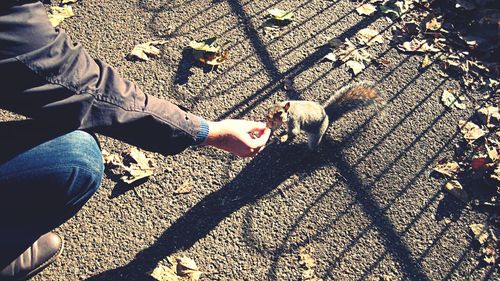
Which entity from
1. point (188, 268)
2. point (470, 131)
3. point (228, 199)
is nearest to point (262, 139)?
point (228, 199)

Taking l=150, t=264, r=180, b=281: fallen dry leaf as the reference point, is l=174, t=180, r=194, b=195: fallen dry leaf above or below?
above

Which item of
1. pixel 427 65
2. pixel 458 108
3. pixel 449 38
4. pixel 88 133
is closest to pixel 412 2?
pixel 449 38

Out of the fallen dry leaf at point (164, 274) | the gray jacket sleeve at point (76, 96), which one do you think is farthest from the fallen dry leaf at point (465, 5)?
the fallen dry leaf at point (164, 274)

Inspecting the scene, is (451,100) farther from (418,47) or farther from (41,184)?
(41,184)

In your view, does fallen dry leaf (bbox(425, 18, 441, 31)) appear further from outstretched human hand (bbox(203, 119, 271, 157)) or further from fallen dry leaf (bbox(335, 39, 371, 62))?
outstretched human hand (bbox(203, 119, 271, 157))

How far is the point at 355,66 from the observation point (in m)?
3.72

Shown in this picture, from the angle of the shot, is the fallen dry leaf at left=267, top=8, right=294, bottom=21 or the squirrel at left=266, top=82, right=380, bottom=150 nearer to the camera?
the squirrel at left=266, top=82, right=380, bottom=150

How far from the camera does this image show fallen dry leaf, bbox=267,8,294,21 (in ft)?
13.2

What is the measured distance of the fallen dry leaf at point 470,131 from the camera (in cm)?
333

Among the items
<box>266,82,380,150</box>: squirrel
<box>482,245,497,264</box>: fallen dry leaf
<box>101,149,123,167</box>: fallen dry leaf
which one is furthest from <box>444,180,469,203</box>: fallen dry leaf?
<box>101,149,123,167</box>: fallen dry leaf

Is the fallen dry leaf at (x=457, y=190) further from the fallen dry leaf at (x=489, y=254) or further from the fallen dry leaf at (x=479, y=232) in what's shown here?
the fallen dry leaf at (x=489, y=254)

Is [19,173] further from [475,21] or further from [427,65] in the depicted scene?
[475,21]

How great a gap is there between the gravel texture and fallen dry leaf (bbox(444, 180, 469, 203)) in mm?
55

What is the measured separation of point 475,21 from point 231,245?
2960 mm
